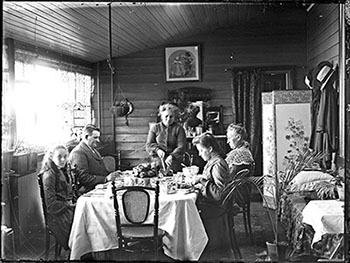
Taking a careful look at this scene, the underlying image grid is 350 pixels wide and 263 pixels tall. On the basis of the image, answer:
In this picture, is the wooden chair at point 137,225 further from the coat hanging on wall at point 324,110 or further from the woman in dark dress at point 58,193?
the coat hanging on wall at point 324,110

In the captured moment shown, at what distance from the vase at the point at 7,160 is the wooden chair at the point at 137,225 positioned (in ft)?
1.16

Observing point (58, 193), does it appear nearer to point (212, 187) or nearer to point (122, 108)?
point (122, 108)

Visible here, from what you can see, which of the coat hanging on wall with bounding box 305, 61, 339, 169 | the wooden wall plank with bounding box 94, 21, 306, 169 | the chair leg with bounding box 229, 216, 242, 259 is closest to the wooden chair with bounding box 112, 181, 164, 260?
the wooden wall plank with bounding box 94, 21, 306, 169

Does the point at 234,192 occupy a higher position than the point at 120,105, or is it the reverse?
the point at 120,105

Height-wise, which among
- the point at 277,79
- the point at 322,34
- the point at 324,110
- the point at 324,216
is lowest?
the point at 324,216

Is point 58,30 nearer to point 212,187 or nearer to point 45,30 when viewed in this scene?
point 45,30

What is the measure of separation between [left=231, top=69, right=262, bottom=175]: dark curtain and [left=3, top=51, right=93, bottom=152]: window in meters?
0.50

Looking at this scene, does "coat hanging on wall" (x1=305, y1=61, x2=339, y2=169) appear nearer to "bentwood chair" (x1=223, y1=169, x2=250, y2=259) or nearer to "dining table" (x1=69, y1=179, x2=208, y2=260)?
"bentwood chair" (x1=223, y1=169, x2=250, y2=259)

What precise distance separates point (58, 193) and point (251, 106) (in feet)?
2.32

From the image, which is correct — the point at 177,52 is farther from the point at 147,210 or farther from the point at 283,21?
the point at 147,210

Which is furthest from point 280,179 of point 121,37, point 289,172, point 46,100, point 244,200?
point 46,100

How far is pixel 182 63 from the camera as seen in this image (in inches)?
83.0

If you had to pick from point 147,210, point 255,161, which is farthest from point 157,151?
point 255,161

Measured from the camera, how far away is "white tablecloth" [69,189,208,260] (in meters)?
2.05
